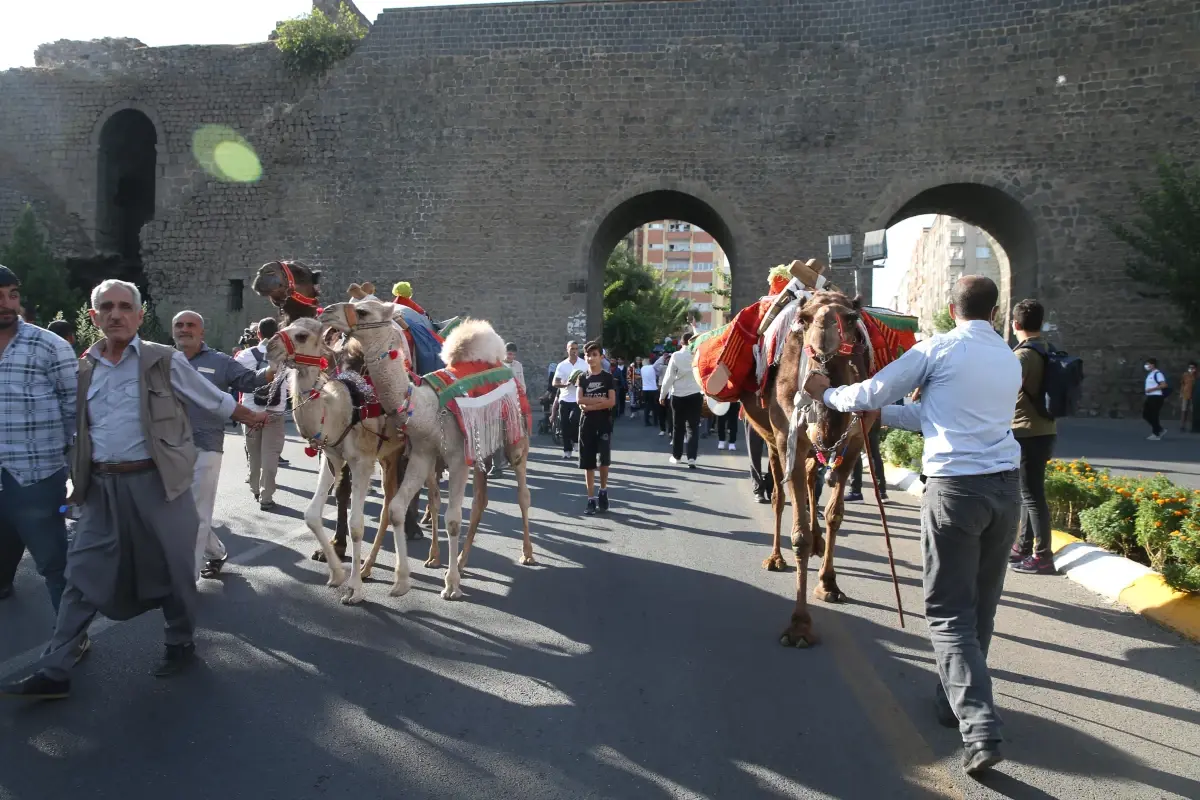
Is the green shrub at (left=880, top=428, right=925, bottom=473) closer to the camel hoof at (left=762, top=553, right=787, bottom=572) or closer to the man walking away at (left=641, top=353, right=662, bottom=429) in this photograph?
the camel hoof at (left=762, top=553, right=787, bottom=572)

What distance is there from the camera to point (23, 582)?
650 centimetres

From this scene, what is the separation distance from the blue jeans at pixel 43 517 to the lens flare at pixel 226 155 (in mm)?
24372

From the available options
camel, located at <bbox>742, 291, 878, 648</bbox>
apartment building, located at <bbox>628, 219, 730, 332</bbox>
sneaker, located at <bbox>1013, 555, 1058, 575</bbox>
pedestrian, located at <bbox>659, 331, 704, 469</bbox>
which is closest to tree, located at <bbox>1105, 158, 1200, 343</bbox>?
pedestrian, located at <bbox>659, 331, 704, 469</bbox>

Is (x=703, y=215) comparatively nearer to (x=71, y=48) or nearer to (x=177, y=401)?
(x=71, y=48)

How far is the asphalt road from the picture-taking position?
3.54 meters

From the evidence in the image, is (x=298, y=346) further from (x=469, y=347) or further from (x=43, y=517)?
(x=43, y=517)

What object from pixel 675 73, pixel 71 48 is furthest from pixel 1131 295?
pixel 71 48

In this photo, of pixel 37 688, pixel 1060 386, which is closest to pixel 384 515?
pixel 37 688

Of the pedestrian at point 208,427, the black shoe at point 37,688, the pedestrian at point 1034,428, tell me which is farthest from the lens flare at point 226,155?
the black shoe at point 37,688

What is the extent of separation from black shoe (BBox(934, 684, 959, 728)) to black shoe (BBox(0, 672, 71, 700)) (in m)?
4.28

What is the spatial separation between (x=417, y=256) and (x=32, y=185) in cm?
1380

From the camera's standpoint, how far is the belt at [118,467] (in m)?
4.48

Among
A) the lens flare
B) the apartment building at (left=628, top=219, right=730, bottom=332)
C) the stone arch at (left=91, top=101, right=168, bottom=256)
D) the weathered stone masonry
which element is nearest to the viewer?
the weathered stone masonry

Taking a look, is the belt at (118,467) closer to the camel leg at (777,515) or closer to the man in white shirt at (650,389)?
the camel leg at (777,515)
